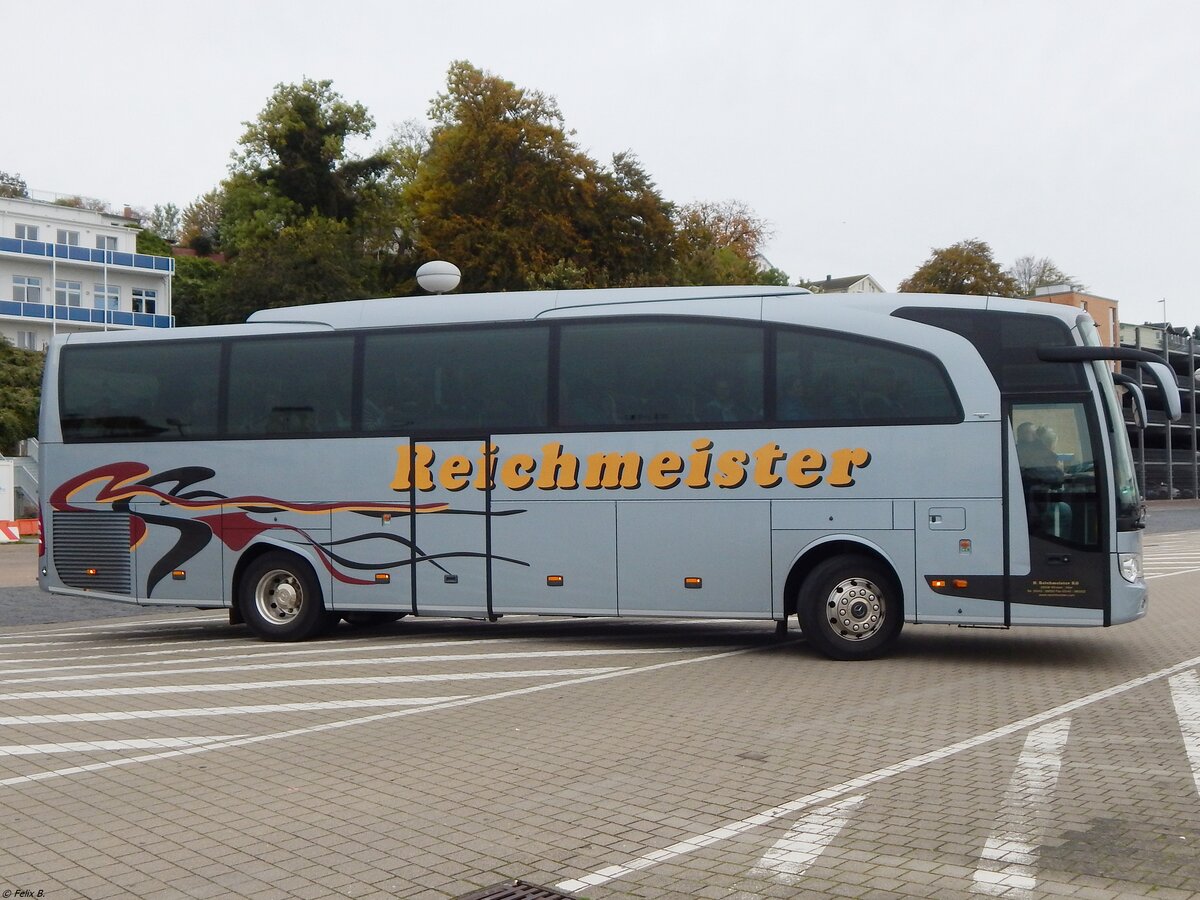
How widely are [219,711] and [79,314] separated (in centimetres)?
7276

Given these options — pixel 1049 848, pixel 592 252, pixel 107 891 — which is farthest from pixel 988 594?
pixel 592 252

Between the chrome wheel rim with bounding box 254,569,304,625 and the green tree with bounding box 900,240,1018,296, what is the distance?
5504cm

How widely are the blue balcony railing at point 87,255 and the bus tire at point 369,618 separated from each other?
214ft

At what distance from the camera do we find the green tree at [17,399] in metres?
51.1

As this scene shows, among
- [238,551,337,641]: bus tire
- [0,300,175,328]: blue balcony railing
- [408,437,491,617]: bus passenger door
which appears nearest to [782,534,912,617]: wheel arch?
[408,437,491,617]: bus passenger door

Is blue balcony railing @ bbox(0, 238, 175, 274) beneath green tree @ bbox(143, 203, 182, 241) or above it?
beneath

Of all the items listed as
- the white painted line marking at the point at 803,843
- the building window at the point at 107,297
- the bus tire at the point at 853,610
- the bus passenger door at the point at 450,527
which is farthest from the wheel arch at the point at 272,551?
the building window at the point at 107,297

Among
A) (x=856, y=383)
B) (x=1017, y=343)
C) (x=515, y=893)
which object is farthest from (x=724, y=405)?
(x=515, y=893)

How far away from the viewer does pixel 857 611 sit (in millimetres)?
12977

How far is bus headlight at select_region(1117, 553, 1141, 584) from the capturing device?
12.3 meters

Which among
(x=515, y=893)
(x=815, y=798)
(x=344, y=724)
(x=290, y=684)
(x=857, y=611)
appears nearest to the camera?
(x=515, y=893)

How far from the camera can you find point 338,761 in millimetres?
8227

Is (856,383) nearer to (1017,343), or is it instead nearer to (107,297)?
(1017,343)

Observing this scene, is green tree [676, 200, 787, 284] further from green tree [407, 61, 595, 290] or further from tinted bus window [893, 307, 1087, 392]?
tinted bus window [893, 307, 1087, 392]
